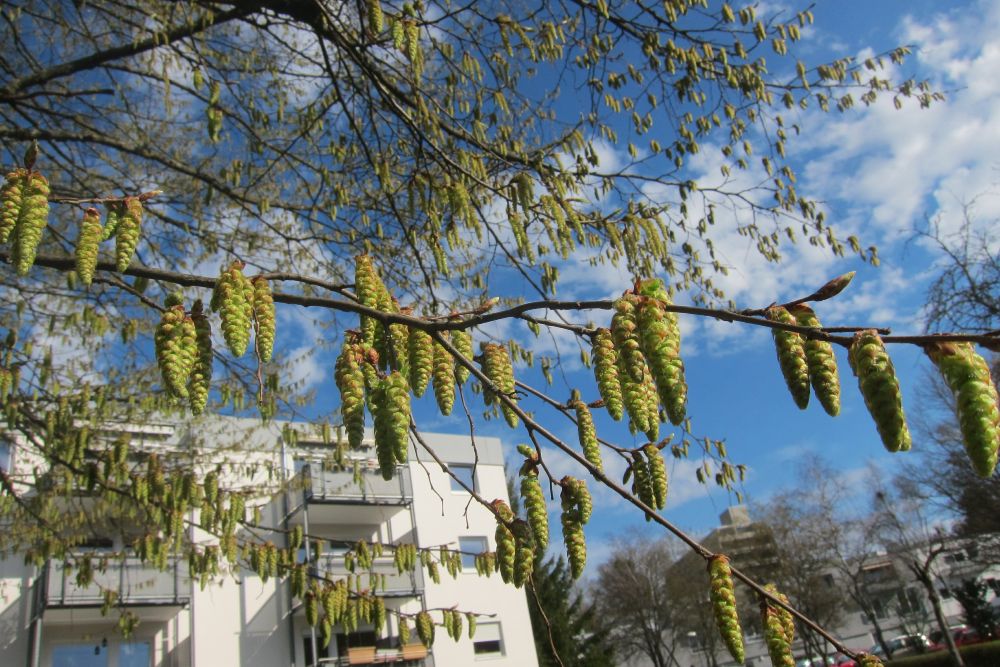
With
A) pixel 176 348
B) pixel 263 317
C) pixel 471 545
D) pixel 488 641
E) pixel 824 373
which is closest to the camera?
pixel 824 373

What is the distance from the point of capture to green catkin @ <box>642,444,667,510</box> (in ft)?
6.44

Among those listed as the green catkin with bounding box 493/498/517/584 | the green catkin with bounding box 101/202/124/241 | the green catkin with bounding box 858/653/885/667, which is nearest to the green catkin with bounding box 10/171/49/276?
the green catkin with bounding box 101/202/124/241

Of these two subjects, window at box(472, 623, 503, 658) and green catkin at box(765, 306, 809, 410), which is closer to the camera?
green catkin at box(765, 306, 809, 410)

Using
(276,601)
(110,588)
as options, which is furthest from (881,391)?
(276,601)

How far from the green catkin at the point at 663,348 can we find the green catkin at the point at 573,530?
0.61 meters

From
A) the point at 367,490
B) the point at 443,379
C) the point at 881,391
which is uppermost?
the point at 367,490

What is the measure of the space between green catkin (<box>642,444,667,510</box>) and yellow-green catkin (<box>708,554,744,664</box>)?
0.28m

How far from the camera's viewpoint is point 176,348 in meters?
1.72

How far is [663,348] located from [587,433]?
69cm

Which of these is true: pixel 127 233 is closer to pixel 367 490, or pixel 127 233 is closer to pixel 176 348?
pixel 176 348

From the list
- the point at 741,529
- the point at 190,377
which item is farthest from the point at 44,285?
the point at 741,529

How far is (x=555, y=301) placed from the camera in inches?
71.5

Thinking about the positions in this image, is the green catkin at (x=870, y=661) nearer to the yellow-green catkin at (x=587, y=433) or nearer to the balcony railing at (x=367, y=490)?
the yellow-green catkin at (x=587, y=433)

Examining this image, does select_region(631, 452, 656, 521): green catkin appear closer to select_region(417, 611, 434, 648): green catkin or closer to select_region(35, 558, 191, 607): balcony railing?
select_region(417, 611, 434, 648): green catkin
